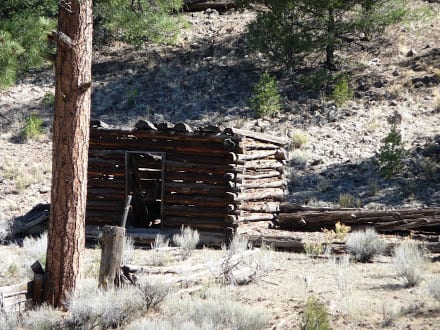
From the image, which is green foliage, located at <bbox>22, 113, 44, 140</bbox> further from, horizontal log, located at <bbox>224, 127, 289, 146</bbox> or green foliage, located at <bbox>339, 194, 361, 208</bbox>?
green foliage, located at <bbox>339, 194, 361, 208</bbox>

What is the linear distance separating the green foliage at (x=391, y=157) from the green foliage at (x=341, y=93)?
347cm

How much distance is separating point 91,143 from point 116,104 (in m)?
9.34

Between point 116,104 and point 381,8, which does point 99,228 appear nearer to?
point 116,104

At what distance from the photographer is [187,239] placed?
1425cm

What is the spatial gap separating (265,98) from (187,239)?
10213 millimetres

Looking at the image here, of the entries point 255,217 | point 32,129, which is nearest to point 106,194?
point 255,217

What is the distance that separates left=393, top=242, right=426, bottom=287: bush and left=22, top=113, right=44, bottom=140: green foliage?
47.7ft

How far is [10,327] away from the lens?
865 cm

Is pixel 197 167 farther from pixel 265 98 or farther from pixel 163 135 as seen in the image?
pixel 265 98

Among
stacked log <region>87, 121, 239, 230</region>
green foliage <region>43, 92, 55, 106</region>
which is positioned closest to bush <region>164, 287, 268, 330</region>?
stacked log <region>87, 121, 239, 230</region>

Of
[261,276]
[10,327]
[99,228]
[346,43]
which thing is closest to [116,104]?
[346,43]

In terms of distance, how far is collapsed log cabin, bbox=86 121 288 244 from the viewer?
1528 centimetres

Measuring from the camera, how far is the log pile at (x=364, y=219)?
1494cm

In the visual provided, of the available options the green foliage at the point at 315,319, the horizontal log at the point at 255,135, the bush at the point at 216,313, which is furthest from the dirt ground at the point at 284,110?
the green foliage at the point at 315,319
